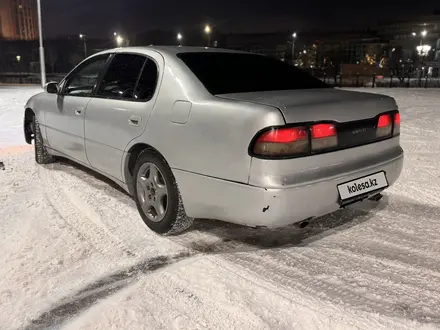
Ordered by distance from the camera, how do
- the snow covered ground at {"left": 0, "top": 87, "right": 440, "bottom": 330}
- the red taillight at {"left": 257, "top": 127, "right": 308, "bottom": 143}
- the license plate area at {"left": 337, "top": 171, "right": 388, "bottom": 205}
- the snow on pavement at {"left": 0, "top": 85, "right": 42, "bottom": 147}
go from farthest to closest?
the snow on pavement at {"left": 0, "top": 85, "right": 42, "bottom": 147} < the license plate area at {"left": 337, "top": 171, "right": 388, "bottom": 205} < the red taillight at {"left": 257, "top": 127, "right": 308, "bottom": 143} < the snow covered ground at {"left": 0, "top": 87, "right": 440, "bottom": 330}

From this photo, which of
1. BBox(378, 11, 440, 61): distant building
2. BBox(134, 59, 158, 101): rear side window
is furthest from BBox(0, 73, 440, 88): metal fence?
BBox(378, 11, 440, 61): distant building

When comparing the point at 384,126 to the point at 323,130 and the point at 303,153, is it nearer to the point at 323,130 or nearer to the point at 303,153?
the point at 323,130

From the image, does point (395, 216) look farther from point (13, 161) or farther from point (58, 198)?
point (13, 161)

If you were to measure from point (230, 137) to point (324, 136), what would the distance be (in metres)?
0.64

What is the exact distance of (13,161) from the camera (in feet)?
19.5

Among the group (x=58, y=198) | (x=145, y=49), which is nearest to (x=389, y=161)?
(x=145, y=49)

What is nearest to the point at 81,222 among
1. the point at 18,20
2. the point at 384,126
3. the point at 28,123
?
the point at 384,126

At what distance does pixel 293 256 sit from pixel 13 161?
449 cm

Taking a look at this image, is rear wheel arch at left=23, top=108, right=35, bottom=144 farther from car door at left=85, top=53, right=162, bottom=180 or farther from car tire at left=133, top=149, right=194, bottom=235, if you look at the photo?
car tire at left=133, top=149, right=194, bottom=235

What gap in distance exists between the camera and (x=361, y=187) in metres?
3.10

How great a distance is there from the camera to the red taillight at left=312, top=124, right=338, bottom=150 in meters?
2.80

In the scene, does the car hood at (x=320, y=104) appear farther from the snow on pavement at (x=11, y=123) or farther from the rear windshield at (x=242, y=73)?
the snow on pavement at (x=11, y=123)

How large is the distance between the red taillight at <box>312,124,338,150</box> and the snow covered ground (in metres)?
0.85

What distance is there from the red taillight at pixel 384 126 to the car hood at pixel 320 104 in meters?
0.06
